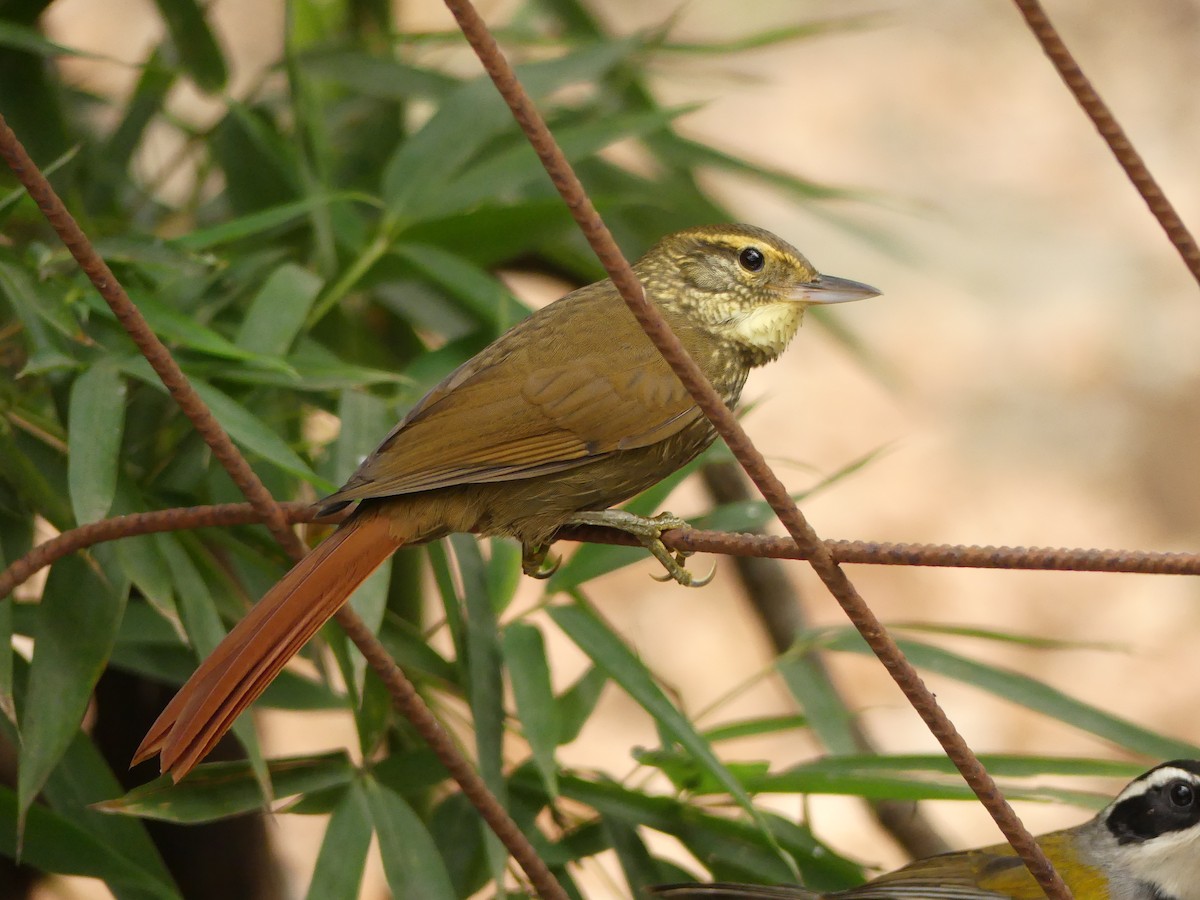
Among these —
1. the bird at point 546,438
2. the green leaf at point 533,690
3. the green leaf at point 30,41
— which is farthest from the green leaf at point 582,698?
the green leaf at point 30,41

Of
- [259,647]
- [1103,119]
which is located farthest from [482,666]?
[1103,119]

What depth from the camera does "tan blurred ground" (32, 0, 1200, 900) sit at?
627 centimetres

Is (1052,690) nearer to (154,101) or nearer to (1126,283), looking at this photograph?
(154,101)

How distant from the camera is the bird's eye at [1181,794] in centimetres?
216

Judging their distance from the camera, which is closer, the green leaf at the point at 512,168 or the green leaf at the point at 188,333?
the green leaf at the point at 188,333

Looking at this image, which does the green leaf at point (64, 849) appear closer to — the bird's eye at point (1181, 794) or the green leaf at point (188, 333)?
the green leaf at point (188, 333)

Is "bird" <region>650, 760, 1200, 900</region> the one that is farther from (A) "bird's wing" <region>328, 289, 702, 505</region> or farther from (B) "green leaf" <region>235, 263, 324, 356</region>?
(B) "green leaf" <region>235, 263, 324, 356</region>

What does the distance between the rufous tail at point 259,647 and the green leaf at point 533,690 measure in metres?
0.47

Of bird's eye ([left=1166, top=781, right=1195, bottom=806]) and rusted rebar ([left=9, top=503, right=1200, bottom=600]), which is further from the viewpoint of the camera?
bird's eye ([left=1166, top=781, right=1195, bottom=806])

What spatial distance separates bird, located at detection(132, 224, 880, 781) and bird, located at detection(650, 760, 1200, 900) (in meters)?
0.61

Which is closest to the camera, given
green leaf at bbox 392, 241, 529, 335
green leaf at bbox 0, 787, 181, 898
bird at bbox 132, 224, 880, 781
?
bird at bbox 132, 224, 880, 781

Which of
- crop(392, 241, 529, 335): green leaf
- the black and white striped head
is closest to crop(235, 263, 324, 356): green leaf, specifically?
crop(392, 241, 529, 335): green leaf

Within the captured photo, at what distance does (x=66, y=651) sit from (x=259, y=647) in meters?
0.53

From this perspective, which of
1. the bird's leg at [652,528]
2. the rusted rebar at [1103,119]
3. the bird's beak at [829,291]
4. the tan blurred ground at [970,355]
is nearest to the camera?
the rusted rebar at [1103,119]
